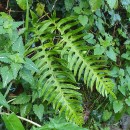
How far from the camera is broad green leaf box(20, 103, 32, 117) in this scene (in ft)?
7.88

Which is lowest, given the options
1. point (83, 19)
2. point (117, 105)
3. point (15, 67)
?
point (117, 105)

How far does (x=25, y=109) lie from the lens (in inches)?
94.6

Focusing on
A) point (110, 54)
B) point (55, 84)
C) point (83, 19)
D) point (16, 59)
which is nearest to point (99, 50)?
point (110, 54)

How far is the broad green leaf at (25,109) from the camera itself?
7.88 ft

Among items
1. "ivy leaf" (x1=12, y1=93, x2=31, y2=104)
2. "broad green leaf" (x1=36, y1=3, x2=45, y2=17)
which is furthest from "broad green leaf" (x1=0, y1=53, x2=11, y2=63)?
"broad green leaf" (x1=36, y1=3, x2=45, y2=17)

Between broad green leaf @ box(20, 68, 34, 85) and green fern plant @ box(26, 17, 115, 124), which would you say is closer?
broad green leaf @ box(20, 68, 34, 85)

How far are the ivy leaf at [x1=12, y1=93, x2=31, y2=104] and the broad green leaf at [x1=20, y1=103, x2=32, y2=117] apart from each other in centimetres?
4

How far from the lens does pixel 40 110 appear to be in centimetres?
237

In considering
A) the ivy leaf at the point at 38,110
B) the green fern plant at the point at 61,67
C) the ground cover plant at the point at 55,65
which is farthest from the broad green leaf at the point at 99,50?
the ivy leaf at the point at 38,110

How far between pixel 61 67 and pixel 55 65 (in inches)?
2.1

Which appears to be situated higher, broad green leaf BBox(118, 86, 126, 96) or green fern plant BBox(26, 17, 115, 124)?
green fern plant BBox(26, 17, 115, 124)

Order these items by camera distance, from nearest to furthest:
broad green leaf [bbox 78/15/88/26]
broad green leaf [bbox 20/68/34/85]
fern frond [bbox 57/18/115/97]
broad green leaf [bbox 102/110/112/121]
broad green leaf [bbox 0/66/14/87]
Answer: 1. broad green leaf [bbox 0/66/14/87]
2. broad green leaf [bbox 20/68/34/85]
3. fern frond [bbox 57/18/115/97]
4. broad green leaf [bbox 78/15/88/26]
5. broad green leaf [bbox 102/110/112/121]

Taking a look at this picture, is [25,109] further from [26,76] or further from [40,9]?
[40,9]

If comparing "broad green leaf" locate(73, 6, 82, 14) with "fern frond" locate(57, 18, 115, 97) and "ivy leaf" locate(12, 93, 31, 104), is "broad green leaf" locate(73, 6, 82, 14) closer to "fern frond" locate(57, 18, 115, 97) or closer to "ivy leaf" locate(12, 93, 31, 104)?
"fern frond" locate(57, 18, 115, 97)
